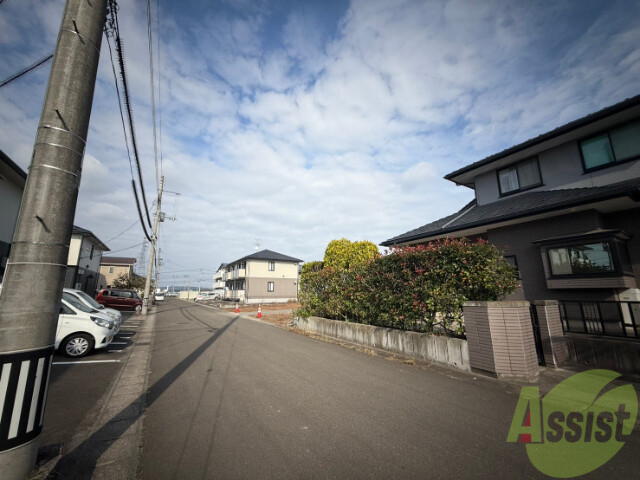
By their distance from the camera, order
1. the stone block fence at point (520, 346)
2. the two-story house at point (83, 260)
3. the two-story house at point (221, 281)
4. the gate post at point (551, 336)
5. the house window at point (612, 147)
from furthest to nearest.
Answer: the two-story house at point (221, 281) < the two-story house at point (83, 260) < the house window at point (612, 147) < the gate post at point (551, 336) < the stone block fence at point (520, 346)

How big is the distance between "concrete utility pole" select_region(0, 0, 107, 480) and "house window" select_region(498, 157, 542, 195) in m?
13.4

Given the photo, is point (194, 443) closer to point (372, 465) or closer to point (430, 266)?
point (372, 465)

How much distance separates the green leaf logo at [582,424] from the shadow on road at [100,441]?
14.8ft

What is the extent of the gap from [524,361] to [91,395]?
781 cm

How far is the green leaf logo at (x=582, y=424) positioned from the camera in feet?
8.84

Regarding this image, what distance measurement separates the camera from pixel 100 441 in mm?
3158

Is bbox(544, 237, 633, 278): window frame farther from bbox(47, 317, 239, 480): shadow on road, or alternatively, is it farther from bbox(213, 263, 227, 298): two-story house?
bbox(213, 263, 227, 298): two-story house

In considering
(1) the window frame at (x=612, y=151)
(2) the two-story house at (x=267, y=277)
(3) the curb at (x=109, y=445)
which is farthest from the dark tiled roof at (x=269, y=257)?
(1) the window frame at (x=612, y=151)

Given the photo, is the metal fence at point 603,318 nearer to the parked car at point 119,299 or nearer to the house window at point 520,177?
the house window at point 520,177

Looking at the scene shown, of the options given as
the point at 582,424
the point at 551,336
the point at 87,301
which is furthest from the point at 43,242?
the point at 87,301

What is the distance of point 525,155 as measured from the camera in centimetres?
1073

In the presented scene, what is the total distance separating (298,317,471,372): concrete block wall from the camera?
5828mm

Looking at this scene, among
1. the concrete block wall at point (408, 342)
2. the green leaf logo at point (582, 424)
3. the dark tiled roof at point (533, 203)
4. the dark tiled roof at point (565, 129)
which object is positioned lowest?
the green leaf logo at point (582, 424)

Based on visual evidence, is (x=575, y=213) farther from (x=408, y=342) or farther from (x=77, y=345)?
(x=77, y=345)
